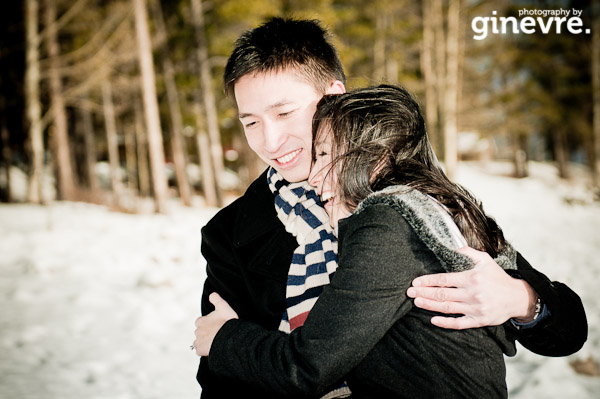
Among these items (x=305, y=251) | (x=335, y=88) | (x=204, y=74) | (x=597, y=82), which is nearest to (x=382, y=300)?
(x=305, y=251)

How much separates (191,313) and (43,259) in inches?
128

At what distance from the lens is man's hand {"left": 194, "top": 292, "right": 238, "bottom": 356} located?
5.05ft

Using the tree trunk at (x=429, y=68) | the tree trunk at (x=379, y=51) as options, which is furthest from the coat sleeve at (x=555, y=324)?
the tree trunk at (x=379, y=51)

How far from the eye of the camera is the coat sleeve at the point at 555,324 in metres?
1.50

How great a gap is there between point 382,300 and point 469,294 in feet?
0.96

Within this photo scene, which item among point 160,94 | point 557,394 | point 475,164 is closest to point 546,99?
point 475,164

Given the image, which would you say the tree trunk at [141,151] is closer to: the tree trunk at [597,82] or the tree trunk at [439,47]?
the tree trunk at [439,47]

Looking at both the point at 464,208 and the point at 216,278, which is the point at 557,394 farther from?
the point at 216,278

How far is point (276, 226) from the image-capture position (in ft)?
5.92

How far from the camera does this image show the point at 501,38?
19938mm

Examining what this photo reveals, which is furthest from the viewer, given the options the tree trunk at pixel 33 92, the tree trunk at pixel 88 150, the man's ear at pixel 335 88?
the tree trunk at pixel 88 150

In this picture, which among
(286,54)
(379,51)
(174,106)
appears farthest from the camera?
(379,51)

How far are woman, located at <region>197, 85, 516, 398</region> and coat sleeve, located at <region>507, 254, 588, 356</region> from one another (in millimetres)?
158

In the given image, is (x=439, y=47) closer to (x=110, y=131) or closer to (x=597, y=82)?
(x=597, y=82)
